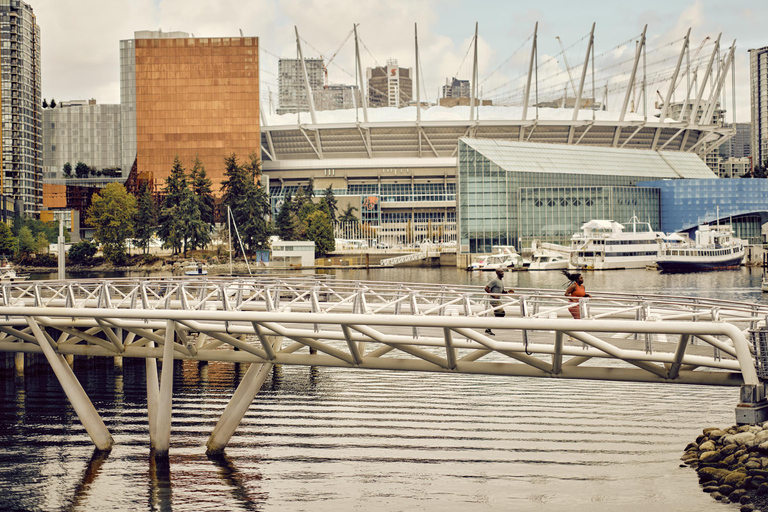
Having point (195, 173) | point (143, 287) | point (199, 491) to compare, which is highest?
point (195, 173)

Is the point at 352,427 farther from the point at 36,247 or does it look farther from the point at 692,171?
the point at 692,171

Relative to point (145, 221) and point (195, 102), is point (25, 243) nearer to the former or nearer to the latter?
point (145, 221)

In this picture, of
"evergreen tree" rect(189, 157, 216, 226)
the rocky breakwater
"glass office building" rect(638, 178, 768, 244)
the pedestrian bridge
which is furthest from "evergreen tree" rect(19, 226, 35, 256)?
the rocky breakwater

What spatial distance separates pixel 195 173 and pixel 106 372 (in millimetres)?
107199

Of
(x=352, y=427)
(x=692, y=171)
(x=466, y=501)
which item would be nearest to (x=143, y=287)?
(x=352, y=427)

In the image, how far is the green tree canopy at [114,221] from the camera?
14850 centimetres

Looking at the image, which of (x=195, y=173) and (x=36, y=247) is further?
(x=36, y=247)

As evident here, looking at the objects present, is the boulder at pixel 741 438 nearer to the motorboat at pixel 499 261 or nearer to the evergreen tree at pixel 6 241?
the motorboat at pixel 499 261

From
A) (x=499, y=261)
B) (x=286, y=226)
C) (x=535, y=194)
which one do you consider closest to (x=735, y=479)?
(x=499, y=261)

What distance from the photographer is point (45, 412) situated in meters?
34.3

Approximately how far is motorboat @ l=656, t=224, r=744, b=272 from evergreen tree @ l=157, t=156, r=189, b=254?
71996mm

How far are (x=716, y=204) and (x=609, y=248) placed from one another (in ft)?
114

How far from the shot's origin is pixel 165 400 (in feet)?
86.2

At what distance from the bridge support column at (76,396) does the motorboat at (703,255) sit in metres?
114
